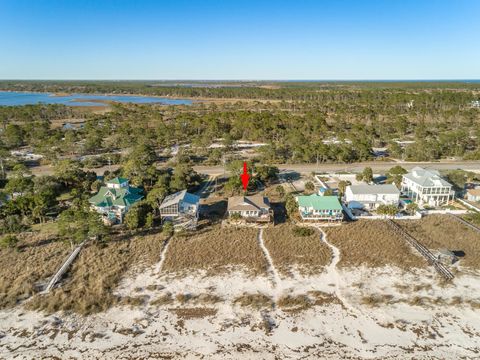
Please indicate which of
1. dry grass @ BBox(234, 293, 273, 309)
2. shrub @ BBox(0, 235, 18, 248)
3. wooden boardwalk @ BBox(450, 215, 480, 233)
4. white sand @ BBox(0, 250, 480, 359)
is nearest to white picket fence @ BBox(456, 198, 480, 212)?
wooden boardwalk @ BBox(450, 215, 480, 233)

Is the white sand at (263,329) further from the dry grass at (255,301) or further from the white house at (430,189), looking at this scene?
the white house at (430,189)

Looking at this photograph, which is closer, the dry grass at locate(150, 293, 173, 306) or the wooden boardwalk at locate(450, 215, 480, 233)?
the dry grass at locate(150, 293, 173, 306)

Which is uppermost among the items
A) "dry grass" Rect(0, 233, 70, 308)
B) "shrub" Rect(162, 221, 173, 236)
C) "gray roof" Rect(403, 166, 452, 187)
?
"gray roof" Rect(403, 166, 452, 187)

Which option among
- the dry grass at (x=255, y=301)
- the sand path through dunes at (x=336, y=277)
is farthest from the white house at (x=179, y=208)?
the sand path through dunes at (x=336, y=277)

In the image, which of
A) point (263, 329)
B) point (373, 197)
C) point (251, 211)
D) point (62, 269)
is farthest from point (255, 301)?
point (373, 197)

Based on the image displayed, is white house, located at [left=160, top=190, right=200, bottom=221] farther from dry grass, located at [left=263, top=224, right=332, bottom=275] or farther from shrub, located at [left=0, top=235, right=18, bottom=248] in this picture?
shrub, located at [left=0, top=235, right=18, bottom=248]

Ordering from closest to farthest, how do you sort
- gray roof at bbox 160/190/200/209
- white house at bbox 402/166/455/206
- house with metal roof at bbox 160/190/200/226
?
house with metal roof at bbox 160/190/200/226
gray roof at bbox 160/190/200/209
white house at bbox 402/166/455/206
